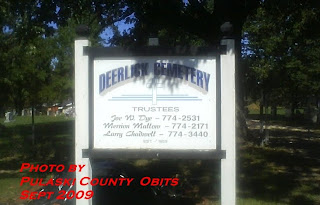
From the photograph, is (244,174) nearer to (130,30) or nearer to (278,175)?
(278,175)

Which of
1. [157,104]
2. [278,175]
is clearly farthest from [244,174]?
[157,104]

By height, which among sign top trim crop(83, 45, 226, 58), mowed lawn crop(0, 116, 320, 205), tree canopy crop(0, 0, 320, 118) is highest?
tree canopy crop(0, 0, 320, 118)

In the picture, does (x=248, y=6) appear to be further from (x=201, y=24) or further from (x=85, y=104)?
(x=85, y=104)

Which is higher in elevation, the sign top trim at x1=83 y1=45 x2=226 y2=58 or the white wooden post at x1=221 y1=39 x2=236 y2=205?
the sign top trim at x1=83 y1=45 x2=226 y2=58

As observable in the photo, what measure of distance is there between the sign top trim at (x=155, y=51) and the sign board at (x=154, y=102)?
0.05 meters

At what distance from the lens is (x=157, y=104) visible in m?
4.99

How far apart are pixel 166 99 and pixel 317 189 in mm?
4557

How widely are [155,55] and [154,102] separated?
1.66 ft

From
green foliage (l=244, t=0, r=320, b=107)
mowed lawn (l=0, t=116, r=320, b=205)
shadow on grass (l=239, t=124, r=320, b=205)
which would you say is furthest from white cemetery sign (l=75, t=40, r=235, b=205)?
green foliage (l=244, t=0, r=320, b=107)

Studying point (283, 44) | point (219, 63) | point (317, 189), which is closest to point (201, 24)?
point (317, 189)

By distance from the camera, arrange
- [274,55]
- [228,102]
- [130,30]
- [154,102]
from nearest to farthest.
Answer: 1. [228,102]
2. [154,102]
3. [130,30]
4. [274,55]

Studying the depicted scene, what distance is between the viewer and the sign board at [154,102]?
494cm

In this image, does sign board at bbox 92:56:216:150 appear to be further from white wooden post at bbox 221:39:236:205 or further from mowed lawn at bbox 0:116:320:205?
mowed lawn at bbox 0:116:320:205

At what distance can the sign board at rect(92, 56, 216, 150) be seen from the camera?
494 centimetres
